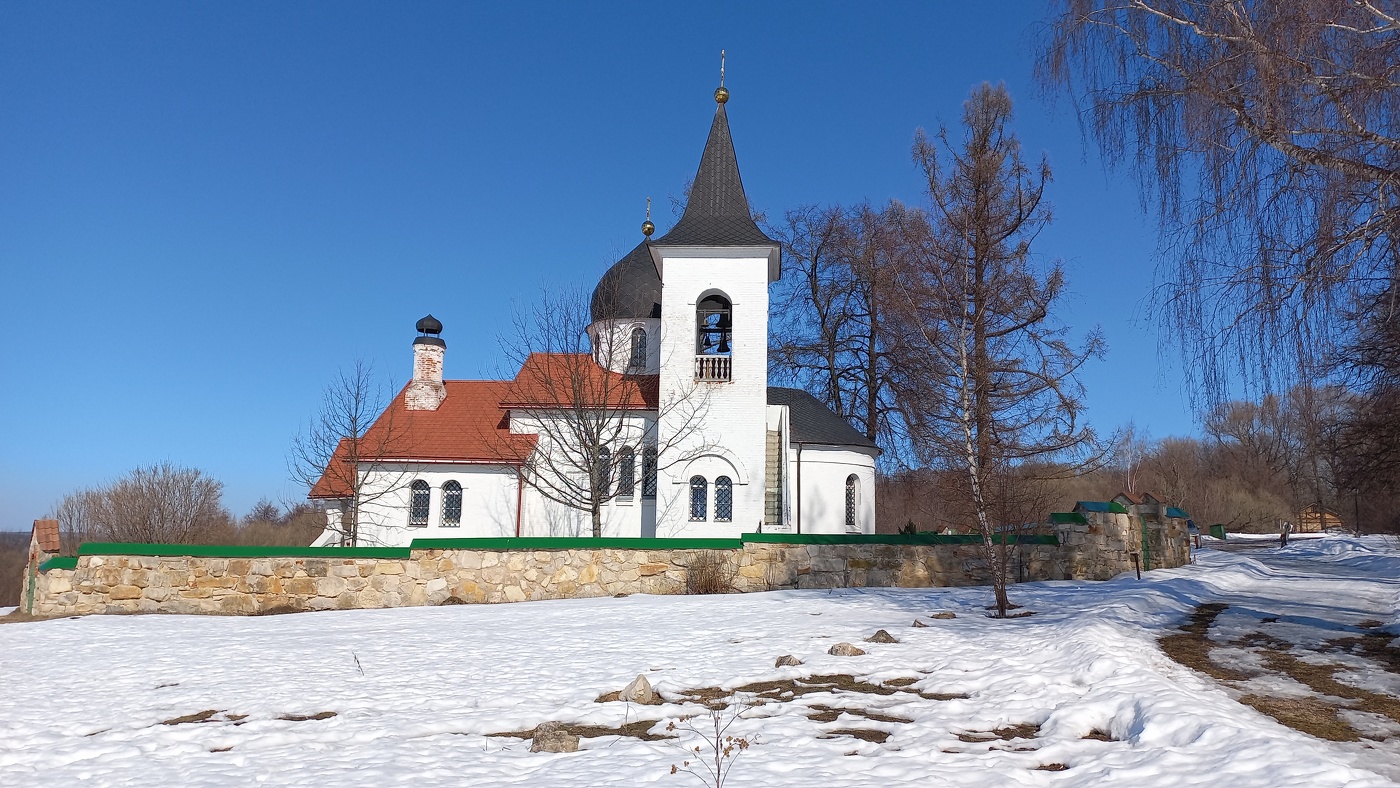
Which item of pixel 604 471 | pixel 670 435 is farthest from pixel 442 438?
pixel 670 435

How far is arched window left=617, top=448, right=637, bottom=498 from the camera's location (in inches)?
913

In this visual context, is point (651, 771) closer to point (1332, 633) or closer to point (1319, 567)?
point (1332, 633)

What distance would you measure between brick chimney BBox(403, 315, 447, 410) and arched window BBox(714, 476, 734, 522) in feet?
32.3

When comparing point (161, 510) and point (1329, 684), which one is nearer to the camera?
point (1329, 684)

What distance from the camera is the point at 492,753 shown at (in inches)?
234

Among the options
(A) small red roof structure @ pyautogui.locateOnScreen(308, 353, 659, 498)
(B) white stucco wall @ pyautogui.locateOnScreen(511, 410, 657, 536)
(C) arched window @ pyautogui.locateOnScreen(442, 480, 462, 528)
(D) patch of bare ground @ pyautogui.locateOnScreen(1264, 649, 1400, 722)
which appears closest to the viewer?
(D) patch of bare ground @ pyautogui.locateOnScreen(1264, 649, 1400, 722)

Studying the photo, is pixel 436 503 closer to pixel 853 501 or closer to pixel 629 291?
pixel 629 291

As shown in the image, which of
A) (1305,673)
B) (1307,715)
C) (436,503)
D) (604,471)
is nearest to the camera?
(1307,715)

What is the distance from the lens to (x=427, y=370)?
89.0 feet

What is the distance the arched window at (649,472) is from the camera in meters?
23.0

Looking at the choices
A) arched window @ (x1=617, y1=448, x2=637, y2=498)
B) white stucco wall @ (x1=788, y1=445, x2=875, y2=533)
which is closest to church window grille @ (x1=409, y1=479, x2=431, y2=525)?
arched window @ (x1=617, y1=448, x2=637, y2=498)

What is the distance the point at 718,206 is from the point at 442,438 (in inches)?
405

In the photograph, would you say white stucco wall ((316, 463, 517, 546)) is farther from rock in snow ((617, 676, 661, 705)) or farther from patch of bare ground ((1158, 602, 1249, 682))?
patch of bare ground ((1158, 602, 1249, 682))

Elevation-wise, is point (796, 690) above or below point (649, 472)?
below
